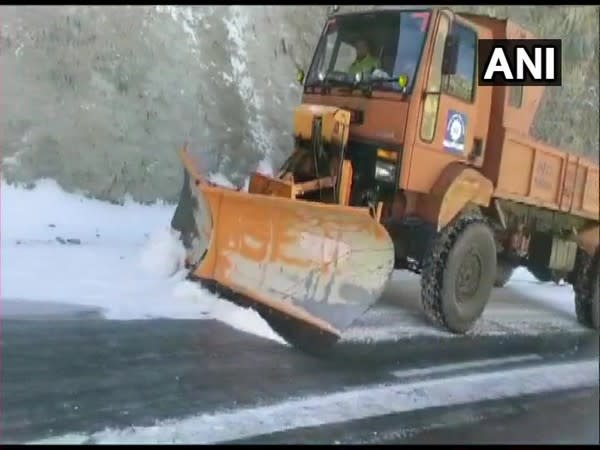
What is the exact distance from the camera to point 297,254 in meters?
5.22

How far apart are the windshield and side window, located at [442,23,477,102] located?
0.34 m

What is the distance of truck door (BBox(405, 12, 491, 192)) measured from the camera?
5801 mm

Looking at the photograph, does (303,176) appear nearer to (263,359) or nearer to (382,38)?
(382,38)

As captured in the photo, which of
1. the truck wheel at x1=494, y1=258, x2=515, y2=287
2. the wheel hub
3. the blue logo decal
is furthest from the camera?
the truck wheel at x1=494, y1=258, x2=515, y2=287

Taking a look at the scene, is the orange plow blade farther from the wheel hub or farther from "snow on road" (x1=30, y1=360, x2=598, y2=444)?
the wheel hub

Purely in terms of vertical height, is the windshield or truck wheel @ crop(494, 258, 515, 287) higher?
the windshield

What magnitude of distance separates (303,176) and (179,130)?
5123 millimetres

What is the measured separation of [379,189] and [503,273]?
3821 mm

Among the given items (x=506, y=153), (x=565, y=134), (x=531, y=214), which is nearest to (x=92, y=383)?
(x=506, y=153)

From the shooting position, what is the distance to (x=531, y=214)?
294 inches

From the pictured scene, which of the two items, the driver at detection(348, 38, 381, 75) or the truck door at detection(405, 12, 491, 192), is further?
the driver at detection(348, 38, 381, 75)

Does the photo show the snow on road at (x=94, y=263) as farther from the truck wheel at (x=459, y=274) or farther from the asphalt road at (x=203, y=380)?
the truck wheel at (x=459, y=274)

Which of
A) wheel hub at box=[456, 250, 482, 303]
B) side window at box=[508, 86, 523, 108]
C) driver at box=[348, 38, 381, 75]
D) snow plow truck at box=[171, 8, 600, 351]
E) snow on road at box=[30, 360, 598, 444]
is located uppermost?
driver at box=[348, 38, 381, 75]

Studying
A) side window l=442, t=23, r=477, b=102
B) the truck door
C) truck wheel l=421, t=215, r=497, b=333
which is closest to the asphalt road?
truck wheel l=421, t=215, r=497, b=333
